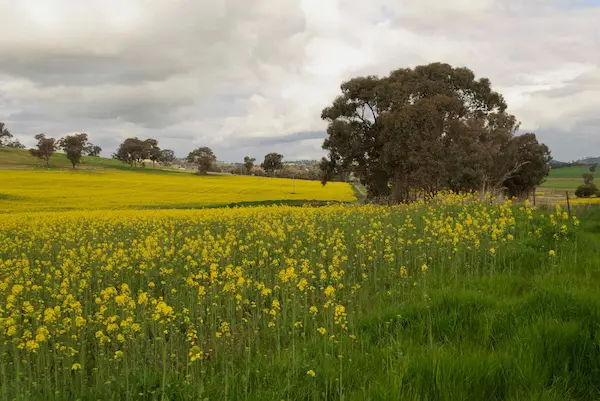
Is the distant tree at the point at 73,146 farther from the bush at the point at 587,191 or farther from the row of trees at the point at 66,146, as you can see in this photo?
the bush at the point at 587,191

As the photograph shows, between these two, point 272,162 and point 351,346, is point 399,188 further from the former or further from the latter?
point 272,162

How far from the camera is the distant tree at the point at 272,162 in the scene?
132 m

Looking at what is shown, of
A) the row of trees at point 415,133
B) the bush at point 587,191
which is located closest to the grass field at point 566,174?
the bush at point 587,191

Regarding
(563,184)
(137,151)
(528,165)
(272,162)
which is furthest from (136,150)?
(563,184)

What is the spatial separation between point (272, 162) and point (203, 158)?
24.5 metres

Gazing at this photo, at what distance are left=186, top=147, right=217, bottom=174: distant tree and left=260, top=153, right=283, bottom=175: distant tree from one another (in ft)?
52.1

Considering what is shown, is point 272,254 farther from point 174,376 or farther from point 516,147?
point 516,147

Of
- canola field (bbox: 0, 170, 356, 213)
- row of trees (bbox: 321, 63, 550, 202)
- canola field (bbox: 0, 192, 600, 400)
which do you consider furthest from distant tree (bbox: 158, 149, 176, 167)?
canola field (bbox: 0, 192, 600, 400)

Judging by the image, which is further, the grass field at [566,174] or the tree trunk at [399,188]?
the grass field at [566,174]

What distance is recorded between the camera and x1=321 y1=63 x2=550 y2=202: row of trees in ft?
114

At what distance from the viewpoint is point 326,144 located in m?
40.6

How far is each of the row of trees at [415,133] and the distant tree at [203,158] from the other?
250ft

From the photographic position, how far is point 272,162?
132000 millimetres

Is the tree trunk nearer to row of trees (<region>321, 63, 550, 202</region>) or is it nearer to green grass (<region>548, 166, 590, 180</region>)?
row of trees (<region>321, 63, 550, 202</region>)
